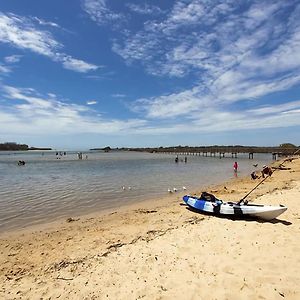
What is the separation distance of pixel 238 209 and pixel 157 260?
215 inches

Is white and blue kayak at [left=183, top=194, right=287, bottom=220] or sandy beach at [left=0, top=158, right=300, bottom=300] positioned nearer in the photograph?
sandy beach at [left=0, top=158, right=300, bottom=300]

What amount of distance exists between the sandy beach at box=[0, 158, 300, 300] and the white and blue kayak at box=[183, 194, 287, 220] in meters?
0.34

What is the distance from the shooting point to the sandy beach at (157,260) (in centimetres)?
610

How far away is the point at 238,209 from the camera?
38.5ft

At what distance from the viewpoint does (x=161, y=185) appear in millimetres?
25328

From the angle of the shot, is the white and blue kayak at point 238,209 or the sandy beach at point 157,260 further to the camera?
the white and blue kayak at point 238,209

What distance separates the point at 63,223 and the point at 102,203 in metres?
4.71

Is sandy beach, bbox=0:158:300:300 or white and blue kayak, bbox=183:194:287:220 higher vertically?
white and blue kayak, bbox=183:194:287:220

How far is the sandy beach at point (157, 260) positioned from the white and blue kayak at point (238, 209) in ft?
1.12

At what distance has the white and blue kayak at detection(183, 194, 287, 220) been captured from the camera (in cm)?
1090

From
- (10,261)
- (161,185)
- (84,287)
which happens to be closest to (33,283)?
(84,287)

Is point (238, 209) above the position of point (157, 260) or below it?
above

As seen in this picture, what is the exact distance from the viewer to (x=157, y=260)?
7590 millimetres

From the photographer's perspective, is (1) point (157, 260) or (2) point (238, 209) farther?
(2) point (238, 209)
